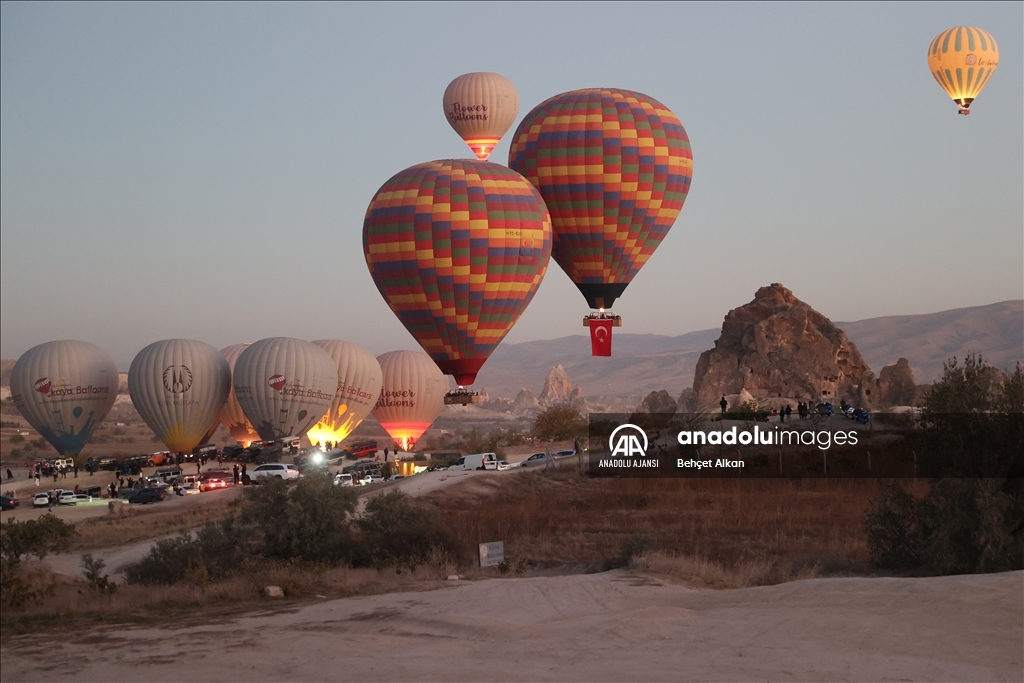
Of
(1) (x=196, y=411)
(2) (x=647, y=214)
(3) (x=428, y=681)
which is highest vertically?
(2) (x=647, y=214)

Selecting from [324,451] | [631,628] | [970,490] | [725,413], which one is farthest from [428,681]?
[324,451]

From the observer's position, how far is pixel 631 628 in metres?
17.2

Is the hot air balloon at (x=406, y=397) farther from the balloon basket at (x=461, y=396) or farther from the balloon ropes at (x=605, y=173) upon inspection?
the balloon basket at (x=461, y=396)

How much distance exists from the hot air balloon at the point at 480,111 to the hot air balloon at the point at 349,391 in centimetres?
1858

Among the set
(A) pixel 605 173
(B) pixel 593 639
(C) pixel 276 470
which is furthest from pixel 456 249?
(B) pixel 593 639

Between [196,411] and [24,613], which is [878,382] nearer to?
[196,411]

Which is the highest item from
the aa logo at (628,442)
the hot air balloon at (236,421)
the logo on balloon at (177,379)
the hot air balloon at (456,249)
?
the hot air balloon at (456,249)

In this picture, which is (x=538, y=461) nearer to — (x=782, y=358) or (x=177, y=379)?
(x=177, y=379)

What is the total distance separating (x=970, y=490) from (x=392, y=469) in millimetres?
34215

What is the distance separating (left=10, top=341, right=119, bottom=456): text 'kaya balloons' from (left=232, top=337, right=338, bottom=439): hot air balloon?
8.17 metres

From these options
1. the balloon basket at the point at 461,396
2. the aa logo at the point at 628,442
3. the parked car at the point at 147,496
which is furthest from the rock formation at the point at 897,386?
the parked car at the point at 147,496

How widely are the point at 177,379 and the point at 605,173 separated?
2914cm

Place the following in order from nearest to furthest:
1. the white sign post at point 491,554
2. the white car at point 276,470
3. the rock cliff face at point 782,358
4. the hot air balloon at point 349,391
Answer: the white sign post at point 491,554
the white car at point 276,470
the hot air balloon at point 349,391
the rock cliff face at point 782,358

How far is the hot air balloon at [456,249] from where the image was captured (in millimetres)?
36656
